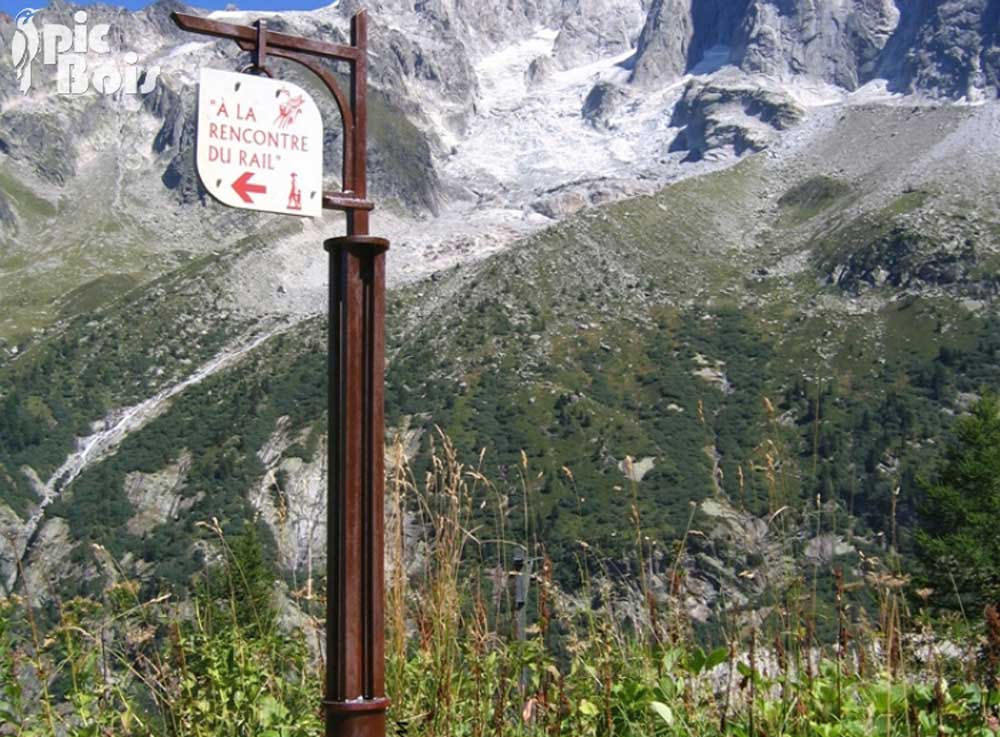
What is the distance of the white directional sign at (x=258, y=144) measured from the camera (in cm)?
336

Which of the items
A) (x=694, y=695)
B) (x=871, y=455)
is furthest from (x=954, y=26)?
(x=694, y=695)

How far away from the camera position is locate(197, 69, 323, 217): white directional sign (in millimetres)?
3359

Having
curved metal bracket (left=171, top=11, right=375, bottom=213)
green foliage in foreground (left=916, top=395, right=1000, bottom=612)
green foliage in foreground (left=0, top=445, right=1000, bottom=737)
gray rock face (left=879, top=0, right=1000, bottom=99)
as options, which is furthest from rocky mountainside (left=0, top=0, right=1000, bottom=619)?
curved metal bracket (left=171, top=11, right=375, bottom=213)

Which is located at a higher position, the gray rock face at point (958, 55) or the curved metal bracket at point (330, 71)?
the gray rock face at point (958, 55)

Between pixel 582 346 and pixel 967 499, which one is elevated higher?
pixel 582 346

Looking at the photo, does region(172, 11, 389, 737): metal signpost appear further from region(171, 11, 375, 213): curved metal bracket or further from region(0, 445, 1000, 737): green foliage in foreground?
region(0, 445, 1000, 737): green foliage in foreground

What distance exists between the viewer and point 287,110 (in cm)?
347

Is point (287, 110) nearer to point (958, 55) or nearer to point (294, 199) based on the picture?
point (294, 199)

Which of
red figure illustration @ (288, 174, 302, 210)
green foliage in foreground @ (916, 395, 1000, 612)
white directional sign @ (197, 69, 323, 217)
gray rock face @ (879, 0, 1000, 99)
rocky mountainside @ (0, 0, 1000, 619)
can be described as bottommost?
green foliage in foreground @ (916, 395, 1000, 612)

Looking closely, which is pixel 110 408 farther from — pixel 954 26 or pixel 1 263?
pixel 954 26

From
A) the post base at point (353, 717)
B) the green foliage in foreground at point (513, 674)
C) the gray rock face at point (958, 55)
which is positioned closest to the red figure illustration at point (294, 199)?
the green foliage in foreground at point (513, 674)

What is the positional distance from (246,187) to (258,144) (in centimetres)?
13

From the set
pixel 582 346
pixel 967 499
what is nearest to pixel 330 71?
pixel 967 499

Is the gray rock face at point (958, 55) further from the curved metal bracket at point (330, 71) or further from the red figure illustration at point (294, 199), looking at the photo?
the red figure illustration at point (294, 199)
